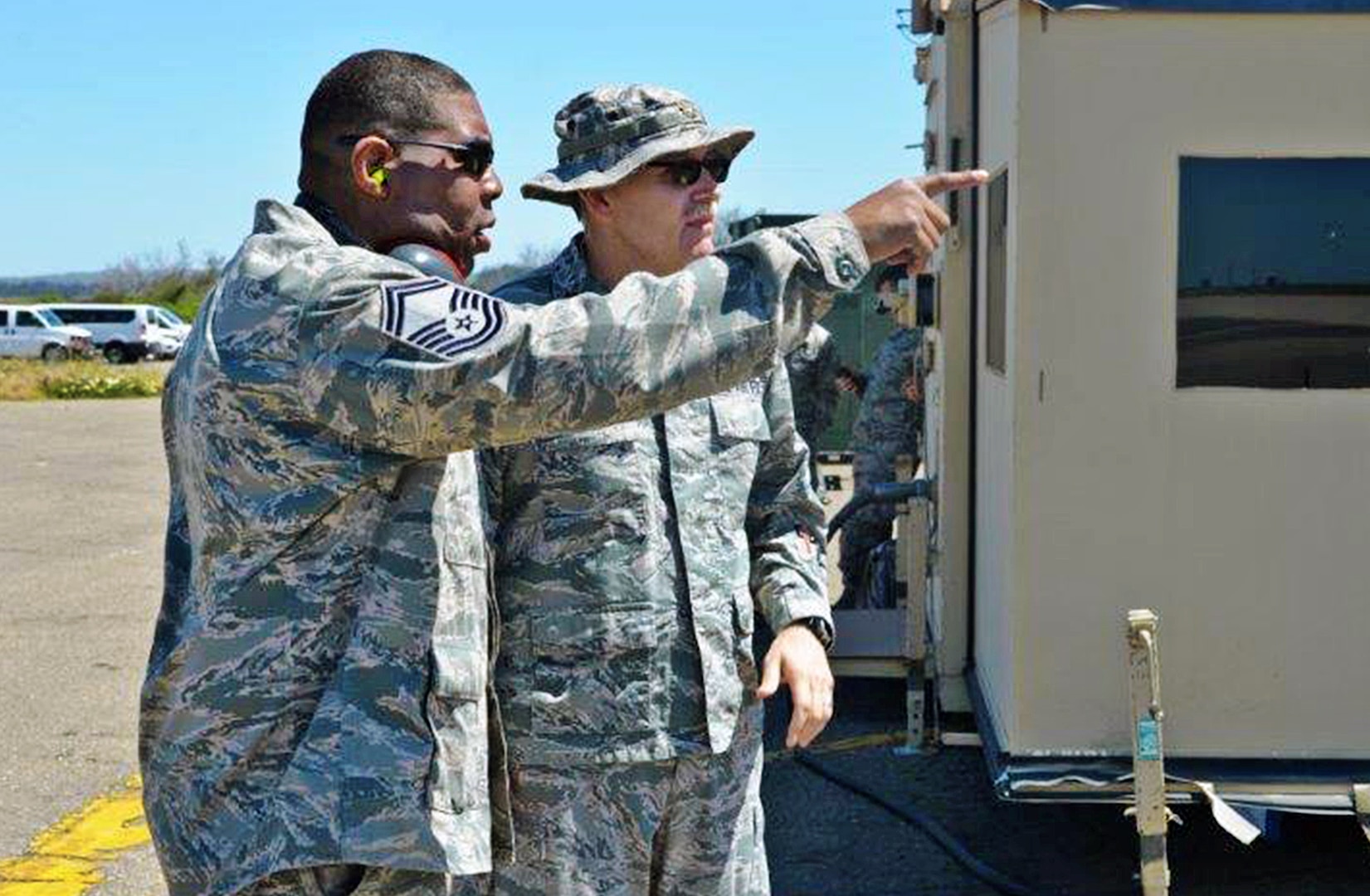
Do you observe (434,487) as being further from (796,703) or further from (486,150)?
(796,703)

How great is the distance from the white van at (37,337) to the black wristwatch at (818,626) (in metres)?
45.3

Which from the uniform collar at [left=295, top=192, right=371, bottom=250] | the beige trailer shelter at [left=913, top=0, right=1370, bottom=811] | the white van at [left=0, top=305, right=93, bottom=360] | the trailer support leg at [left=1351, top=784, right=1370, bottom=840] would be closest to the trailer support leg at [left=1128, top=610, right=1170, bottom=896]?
the beige trailer shelter at [left=913, top=0, right=1370, bottom=811]

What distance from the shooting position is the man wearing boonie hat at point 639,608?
9.04 feet

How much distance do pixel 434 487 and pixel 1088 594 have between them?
7.27 feet

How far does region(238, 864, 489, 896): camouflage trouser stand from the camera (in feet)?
6.98

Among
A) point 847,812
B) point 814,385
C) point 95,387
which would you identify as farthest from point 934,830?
point 95,387

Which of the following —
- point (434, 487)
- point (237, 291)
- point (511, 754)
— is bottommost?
point (511, 754)

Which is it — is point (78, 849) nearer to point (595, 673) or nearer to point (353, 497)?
point (595, 673)

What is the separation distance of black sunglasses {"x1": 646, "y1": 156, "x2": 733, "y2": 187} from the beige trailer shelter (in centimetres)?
117

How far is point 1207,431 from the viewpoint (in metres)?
3.99

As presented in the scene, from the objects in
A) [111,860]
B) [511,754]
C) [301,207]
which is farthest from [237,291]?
[111,860]

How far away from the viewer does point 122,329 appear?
1948 inches

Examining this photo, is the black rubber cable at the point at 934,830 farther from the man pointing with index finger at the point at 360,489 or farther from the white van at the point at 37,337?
the white van at the point at 37,337

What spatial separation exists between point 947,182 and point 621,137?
0.83 meters
